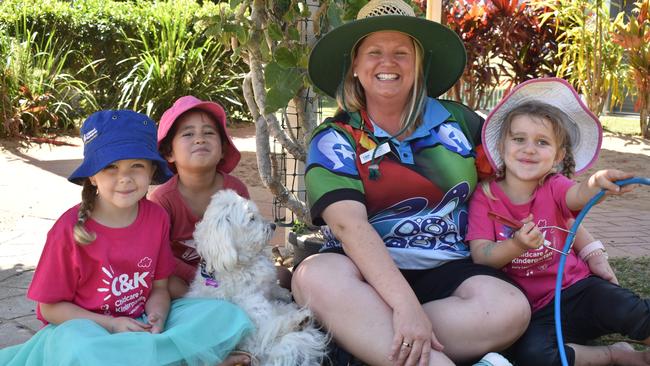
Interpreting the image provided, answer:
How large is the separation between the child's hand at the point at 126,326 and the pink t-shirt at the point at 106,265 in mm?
104

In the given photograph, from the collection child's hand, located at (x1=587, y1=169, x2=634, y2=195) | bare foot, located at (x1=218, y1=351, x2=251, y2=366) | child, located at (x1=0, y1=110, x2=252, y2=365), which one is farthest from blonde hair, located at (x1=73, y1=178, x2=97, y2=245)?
child's hand, located at (x1=587, y1=169, x2=634, y2=195)

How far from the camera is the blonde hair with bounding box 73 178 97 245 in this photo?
8.04ft

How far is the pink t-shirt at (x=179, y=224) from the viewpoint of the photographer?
2963 millimetres

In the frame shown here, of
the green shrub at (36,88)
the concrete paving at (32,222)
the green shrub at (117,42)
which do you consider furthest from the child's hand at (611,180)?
the green shrub at (36,88)

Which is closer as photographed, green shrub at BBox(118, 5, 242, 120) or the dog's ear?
the dog's ear

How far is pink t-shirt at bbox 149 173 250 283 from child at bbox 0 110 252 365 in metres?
0.22

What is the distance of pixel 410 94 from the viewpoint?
2.85 m

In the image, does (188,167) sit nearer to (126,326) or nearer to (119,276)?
(119,276)

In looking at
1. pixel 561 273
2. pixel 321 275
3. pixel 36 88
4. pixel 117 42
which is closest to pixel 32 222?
pixel 321 275

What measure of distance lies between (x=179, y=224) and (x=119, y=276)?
462 mm

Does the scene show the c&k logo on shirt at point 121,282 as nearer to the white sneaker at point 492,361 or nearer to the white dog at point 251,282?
the white dog at point 251,282

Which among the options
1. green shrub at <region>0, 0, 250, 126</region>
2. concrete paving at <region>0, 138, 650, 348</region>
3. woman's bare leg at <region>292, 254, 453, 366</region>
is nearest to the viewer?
woman's bare leg at <region>292, 254, 453, 366</region>

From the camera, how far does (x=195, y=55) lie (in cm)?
973

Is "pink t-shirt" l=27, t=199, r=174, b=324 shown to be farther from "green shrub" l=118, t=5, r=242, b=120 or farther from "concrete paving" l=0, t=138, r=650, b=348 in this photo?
"green shrub" l=118, t=5, r=242, b=120
